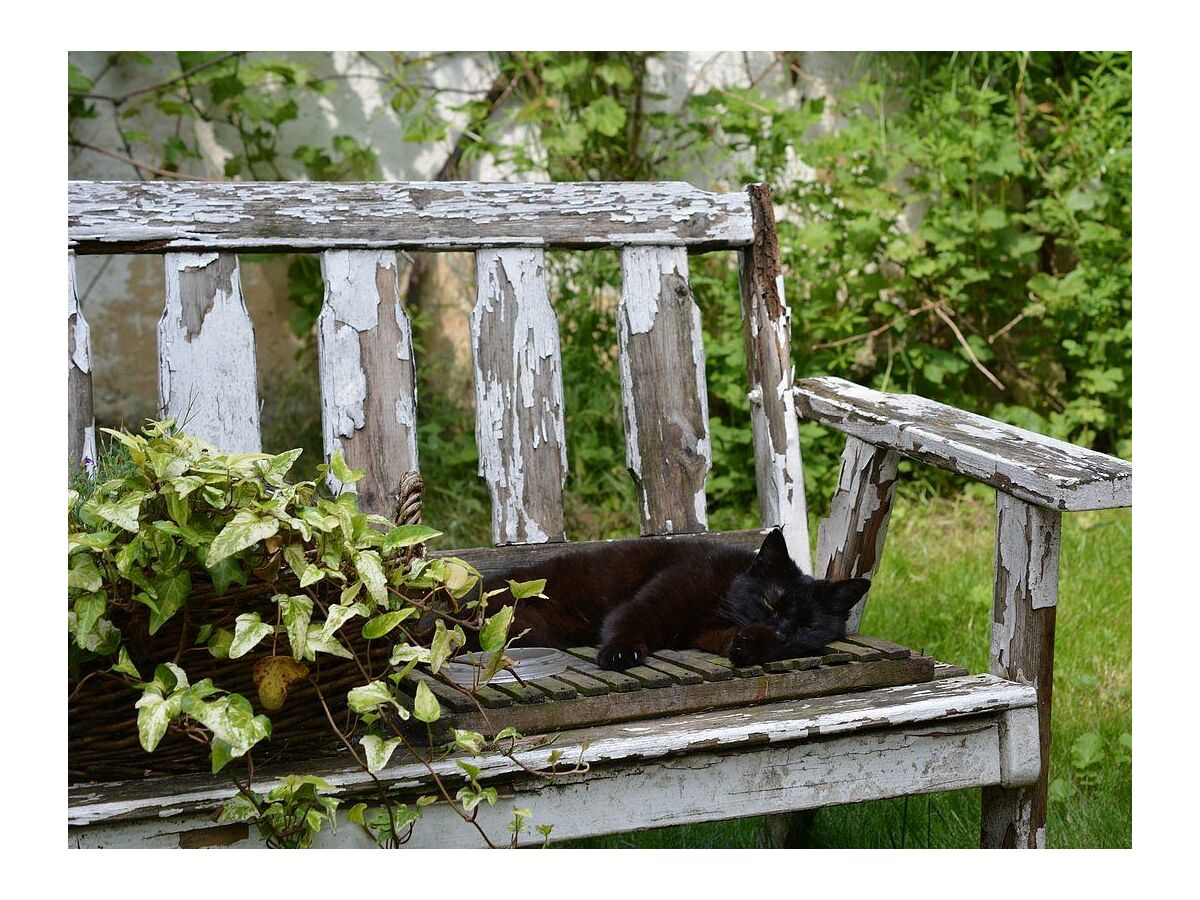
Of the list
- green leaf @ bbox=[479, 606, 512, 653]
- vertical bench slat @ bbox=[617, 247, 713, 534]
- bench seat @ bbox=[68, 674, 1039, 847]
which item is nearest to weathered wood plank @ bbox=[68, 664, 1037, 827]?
bench seat @ bbox=[68, 674, 1039, 847]

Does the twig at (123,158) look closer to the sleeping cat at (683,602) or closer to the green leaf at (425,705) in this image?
the sleeping cat at (683,602)

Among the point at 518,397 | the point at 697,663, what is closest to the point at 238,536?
the point at 697,663

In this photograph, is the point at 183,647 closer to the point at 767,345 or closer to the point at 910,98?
the point at 767,345

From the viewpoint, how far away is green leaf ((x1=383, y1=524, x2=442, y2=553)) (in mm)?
1267

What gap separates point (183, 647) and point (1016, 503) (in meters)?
1.00

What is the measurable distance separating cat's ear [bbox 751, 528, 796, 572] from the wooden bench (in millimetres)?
178

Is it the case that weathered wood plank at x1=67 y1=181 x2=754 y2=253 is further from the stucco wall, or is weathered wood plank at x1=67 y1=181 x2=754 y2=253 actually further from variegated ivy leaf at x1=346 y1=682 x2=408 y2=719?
the stucco wall

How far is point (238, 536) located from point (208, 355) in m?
0.74

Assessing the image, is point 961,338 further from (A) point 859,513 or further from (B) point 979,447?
(B) point 979,447

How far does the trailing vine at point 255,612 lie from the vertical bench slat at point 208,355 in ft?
1.66

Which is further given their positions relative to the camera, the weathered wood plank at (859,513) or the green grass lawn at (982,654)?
the green grass lawn at (982,654)

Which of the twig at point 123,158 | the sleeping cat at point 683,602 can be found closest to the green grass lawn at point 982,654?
the sleeping cat at point 683,602

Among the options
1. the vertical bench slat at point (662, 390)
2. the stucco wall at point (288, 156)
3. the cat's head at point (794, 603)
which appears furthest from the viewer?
the stucco wall at point (288, 156)

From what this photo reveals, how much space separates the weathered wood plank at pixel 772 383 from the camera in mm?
2004
